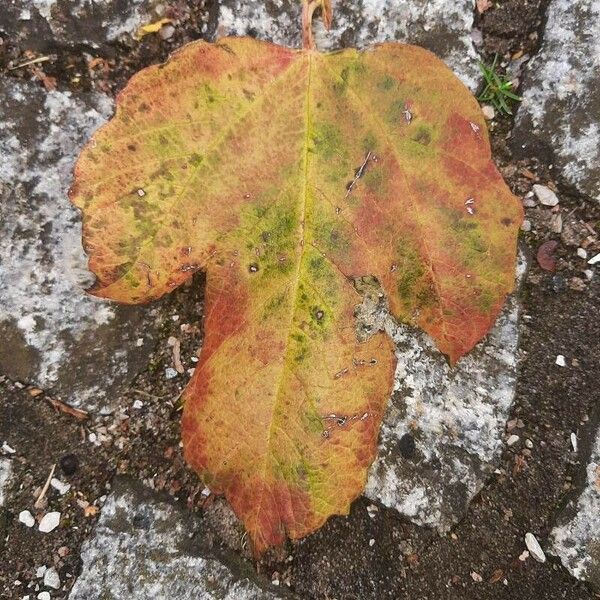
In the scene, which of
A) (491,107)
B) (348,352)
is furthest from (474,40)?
(348,352)

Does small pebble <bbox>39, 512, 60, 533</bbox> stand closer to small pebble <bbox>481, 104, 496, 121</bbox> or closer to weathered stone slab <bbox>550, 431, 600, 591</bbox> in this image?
weathered stone slab <bbox>550, 431, 600, 591</bbox>

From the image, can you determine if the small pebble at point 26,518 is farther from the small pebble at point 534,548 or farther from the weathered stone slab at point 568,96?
the weathered stone slab at point 568,96

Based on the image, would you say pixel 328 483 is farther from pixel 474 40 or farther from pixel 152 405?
pixel 474 40

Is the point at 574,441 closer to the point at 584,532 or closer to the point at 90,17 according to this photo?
the point at 584,532

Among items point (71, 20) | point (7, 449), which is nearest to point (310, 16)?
point (71, 20)

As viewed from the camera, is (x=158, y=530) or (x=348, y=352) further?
(x=158, y=530)

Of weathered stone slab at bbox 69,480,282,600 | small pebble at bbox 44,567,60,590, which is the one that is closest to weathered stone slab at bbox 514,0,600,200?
weathered stone slab at bbox 69,480,282,600
